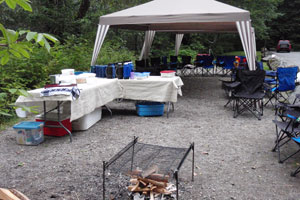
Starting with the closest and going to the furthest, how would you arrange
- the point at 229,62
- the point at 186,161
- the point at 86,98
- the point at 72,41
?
1. the point at 186,161
2. the point at 86,98
3. the point at 72,41
4. the point at 229,62

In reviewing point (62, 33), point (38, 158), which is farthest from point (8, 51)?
point (62, 33)

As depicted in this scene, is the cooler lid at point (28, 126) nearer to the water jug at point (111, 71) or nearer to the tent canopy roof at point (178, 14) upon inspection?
the water jug at point (111, 71)

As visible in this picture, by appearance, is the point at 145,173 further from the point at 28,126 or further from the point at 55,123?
the point at 55,123

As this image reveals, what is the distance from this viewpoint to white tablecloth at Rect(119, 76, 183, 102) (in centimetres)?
550

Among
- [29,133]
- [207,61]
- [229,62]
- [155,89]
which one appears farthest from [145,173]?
[207,61]

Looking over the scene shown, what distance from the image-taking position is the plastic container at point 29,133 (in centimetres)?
407

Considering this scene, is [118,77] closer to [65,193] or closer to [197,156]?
[197,156]

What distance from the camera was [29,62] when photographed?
21.9 ft

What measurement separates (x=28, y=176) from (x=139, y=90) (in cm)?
287

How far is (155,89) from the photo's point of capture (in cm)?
552

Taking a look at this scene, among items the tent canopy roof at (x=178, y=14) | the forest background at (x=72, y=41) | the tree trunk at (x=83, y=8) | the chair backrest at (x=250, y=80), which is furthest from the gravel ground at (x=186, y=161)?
the tree trunk at (x=83, y=8)

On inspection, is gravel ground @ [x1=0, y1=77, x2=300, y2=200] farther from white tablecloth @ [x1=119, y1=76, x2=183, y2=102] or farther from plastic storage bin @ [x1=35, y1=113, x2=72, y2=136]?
white tablecloth @ [x1=119, y1=76, x2=183, y2=102]

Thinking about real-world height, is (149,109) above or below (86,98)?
below

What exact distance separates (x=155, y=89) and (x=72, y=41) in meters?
5.34
